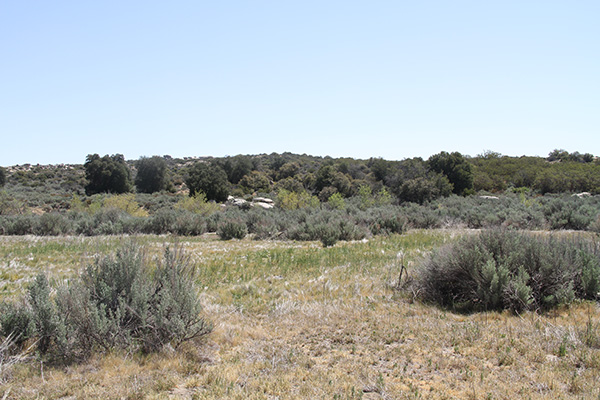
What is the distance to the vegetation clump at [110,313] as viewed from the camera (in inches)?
166

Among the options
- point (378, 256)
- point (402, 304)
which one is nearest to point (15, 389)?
point (402, 304)

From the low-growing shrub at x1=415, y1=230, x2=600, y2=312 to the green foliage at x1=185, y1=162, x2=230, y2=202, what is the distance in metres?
42.2

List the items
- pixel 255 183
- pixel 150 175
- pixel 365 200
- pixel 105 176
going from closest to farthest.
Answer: pixel 365 200
pixel 105 176
pixel 150 175
pixel 255 183

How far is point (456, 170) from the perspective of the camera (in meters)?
40.5

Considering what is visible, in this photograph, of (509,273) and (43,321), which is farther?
(509,273)

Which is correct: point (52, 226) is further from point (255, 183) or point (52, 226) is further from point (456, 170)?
point (255, 183)

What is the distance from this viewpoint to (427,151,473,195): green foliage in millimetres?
40344

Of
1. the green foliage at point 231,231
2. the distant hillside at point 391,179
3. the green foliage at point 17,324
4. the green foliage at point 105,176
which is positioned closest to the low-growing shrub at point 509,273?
the green foliage at point 17,324

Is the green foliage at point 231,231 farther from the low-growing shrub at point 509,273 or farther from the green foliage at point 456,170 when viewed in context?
the green foliage at point 456,170

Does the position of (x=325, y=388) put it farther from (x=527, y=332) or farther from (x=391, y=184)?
(x=391, y=184)

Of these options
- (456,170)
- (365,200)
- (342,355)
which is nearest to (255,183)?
(456,170)

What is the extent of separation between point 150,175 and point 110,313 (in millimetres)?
56228

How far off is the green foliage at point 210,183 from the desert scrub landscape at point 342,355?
40481 mm

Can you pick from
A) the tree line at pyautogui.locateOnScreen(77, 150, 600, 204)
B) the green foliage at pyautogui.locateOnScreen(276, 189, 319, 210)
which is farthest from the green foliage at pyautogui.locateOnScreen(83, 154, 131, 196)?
the green foliage at pyautogui.locateOnScreen(276, 189, 319, 210)
